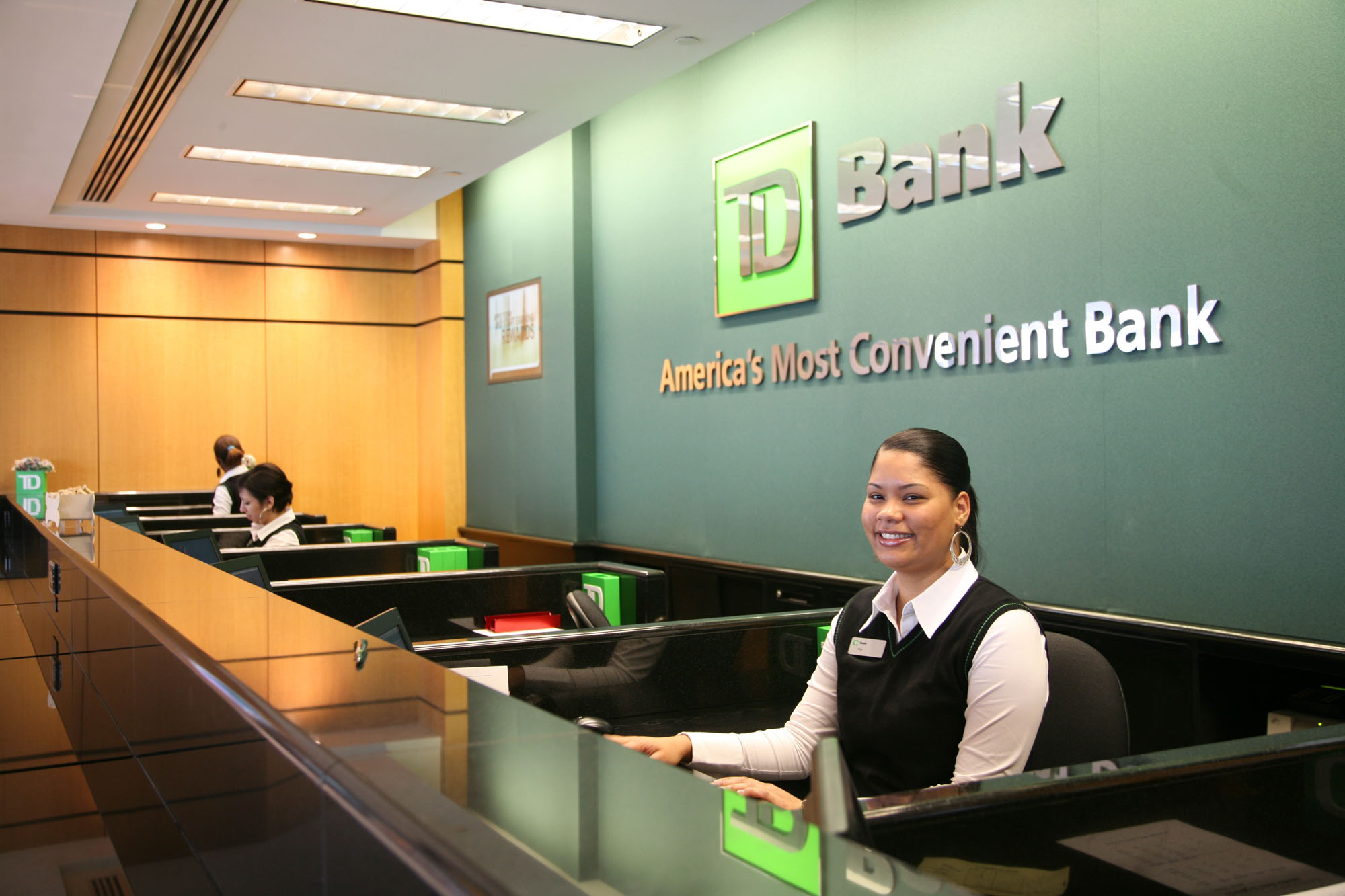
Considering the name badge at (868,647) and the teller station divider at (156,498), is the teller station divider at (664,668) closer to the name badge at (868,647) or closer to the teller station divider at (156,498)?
the name badge at (868,647)

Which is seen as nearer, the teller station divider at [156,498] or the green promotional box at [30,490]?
the green promotional box at [30,490]

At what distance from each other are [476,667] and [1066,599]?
254 centimetres

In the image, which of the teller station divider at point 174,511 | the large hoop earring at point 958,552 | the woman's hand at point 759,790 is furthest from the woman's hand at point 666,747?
the teller station divider at point 174,511

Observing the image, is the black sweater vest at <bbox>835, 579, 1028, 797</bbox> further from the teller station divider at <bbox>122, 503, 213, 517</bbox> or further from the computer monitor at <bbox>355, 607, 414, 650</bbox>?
the teller station divider at <bbox>122, 503, 213, 517</bbox>

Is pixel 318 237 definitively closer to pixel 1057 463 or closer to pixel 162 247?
pixel 162 247

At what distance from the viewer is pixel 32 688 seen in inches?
144

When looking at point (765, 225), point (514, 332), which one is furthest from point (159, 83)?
point (514, 332)

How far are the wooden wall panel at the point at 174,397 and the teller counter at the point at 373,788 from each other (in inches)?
313

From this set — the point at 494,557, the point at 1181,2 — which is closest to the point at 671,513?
the point at 494,557

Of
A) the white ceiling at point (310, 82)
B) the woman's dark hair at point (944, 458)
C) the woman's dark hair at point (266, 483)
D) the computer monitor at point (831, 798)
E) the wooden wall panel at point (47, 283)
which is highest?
the white ceiling at point (310, 82)

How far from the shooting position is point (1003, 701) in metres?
1.77

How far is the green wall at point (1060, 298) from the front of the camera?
129 inches

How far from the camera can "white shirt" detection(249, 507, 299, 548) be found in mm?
5023

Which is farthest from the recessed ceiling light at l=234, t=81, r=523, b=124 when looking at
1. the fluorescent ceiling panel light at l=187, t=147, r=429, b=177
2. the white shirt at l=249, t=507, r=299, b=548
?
the white shirt at l=249, t=507, r=299, b=548
